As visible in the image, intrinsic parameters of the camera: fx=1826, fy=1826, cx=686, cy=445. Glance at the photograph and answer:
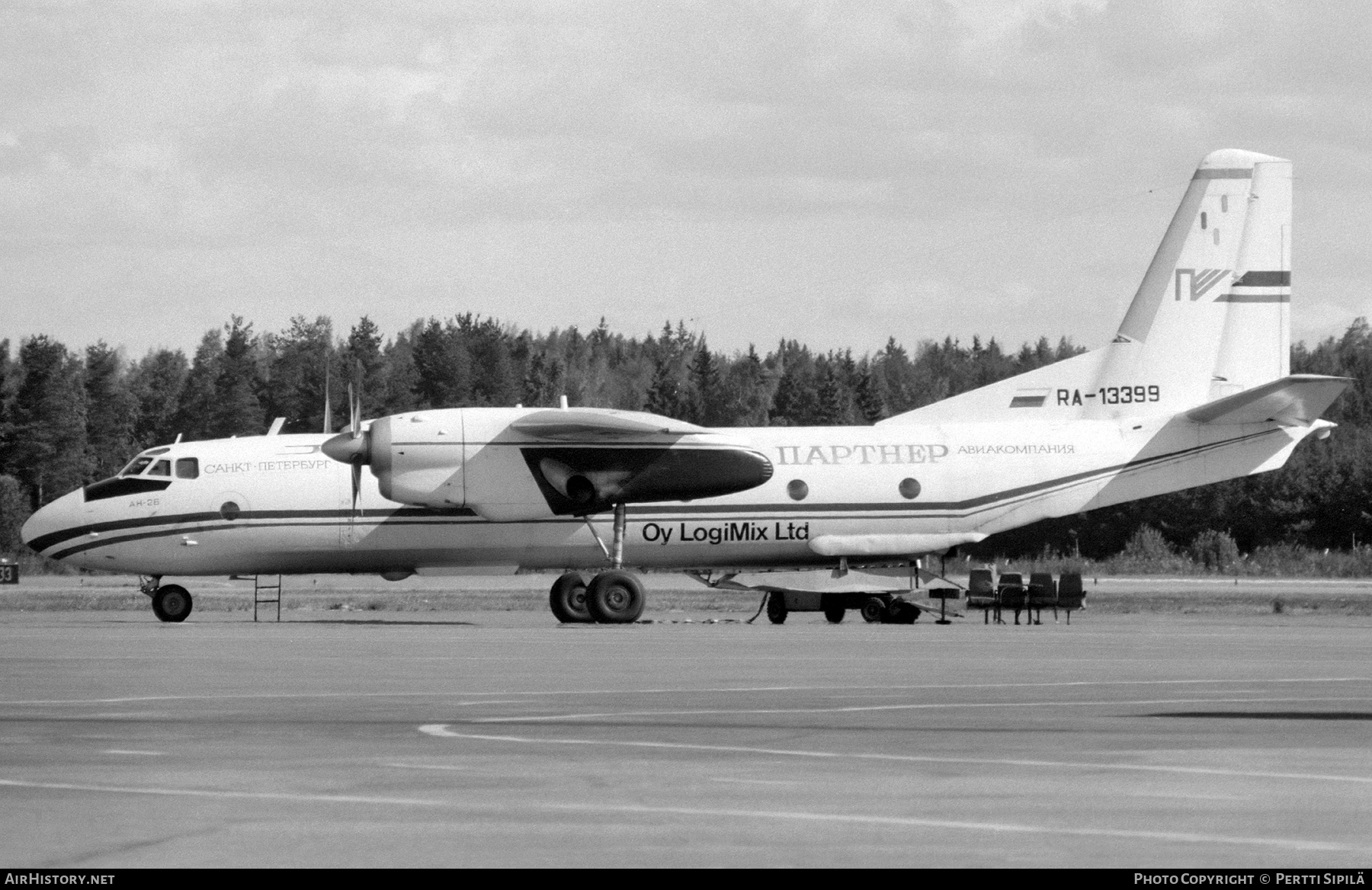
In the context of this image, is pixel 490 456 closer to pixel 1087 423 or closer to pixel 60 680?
pixel 1087 423

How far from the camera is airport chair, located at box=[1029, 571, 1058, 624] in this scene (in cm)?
3566

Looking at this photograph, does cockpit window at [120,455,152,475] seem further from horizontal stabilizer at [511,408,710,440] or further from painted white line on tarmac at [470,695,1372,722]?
painted white line on tarmac at [470,695,1372,722]

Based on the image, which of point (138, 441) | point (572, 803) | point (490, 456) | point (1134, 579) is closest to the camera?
point (572, 803)

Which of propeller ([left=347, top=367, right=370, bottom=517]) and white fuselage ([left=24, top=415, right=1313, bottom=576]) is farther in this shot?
white fuselage ([left=24, top=415, right=1313, bottom=576])

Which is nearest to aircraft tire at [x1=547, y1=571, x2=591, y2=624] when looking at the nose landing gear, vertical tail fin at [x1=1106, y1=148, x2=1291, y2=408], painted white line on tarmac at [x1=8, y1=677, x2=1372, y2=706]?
the nose landing gear

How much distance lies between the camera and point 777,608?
3675 cm

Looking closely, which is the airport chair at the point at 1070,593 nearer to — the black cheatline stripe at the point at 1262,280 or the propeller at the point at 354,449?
the black cheatline stripe at the point at 1262,280

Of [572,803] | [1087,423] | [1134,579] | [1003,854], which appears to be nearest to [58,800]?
[572,803]

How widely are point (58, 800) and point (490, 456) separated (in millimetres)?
23756

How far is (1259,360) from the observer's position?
37.7m

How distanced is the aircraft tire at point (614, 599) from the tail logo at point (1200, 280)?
1301 cm

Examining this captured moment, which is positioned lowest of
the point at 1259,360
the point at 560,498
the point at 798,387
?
the point at 560,498

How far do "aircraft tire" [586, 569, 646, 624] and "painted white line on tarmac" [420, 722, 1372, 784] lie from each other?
19.7 metres

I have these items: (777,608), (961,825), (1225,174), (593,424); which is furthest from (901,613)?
(961,825)
